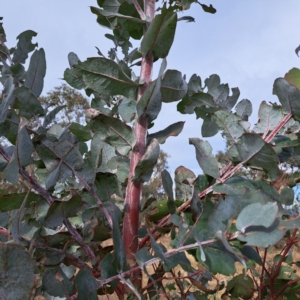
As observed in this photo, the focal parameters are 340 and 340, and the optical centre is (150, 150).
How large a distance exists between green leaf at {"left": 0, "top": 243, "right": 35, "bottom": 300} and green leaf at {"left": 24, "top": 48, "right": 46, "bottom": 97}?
1.34ft

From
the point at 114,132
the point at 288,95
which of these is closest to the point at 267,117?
the point at 288,95

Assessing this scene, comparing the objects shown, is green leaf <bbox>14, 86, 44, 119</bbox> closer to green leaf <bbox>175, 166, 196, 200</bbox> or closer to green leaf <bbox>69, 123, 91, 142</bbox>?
green leaf <bbox>69, 123, 91, 142</bbox>

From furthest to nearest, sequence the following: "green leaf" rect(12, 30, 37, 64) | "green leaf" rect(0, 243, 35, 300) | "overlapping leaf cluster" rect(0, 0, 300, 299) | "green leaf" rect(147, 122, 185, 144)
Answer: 1. "green leaf" rect(12, 30, 37, 64)
2. "green leaf" rect(147, 122, 185, 144)
3. "overlapping leaf cluster" rect(0, 0, 300, 299)
4. "green leaf" rect(0, 243, 35, 300)

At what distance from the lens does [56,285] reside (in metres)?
0.59

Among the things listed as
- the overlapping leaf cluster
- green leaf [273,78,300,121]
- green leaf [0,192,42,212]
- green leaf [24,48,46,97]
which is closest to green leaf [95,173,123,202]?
the overlapping leaf cluster

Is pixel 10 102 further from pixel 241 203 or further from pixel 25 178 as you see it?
pixel 241 203

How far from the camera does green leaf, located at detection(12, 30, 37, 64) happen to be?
83 centimetres

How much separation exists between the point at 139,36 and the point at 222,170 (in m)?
0.41

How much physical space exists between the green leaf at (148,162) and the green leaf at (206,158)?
0.09 m

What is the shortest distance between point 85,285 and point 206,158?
311 mm

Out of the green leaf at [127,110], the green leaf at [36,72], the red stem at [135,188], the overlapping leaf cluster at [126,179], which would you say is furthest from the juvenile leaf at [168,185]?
the green leaf at [36,72]

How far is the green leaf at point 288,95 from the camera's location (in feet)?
1.99

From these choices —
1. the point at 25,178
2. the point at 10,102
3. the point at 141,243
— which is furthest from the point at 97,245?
the point at 10,102

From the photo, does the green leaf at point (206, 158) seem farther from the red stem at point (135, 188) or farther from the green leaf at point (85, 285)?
the green leaf at point (85, 285)
